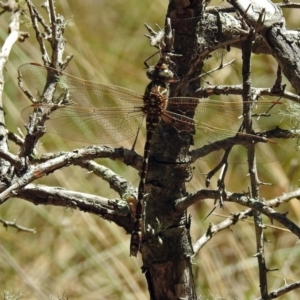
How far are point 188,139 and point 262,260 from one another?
0.22 meters

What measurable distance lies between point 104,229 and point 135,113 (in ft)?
4.13

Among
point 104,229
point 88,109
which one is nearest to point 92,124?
point 88,109

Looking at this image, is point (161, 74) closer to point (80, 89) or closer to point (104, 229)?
point (80, 89)

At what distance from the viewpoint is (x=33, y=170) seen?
0.75 m

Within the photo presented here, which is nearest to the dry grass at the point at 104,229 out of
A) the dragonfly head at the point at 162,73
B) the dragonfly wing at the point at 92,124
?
the dragonfly wing at the point at 92,124

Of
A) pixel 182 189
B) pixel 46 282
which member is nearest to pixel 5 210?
pixel 46 282

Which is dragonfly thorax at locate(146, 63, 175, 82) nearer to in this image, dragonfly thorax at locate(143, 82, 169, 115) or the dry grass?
dragonfly thorax at locate(143, 82, 169, 115)

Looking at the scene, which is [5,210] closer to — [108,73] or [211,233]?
[108,73]

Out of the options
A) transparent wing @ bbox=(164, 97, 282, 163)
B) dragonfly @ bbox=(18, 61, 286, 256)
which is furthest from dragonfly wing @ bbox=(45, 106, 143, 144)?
transparent wing @ bbox=(164, 97, 282, 163)

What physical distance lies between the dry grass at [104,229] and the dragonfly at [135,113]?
1.07 meters

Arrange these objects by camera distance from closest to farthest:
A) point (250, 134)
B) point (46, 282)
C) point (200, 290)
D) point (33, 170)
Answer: point (33, 170), point (250, 134), point (200, 290), point (46, 282)

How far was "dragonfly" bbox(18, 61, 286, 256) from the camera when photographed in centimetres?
92

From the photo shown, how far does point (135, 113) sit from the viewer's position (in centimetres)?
104

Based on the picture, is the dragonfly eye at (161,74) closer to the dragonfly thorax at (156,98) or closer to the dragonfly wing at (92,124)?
the dragonfly thorax at (156,98)
